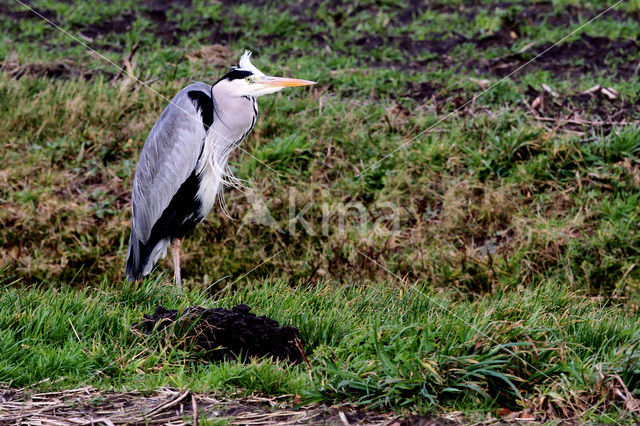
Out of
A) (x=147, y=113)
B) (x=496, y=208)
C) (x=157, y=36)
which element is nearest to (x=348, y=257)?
(x=496, y=208)

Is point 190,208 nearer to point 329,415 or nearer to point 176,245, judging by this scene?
point 176,245

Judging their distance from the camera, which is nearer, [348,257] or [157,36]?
[348,257]

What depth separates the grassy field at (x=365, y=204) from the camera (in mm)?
3180

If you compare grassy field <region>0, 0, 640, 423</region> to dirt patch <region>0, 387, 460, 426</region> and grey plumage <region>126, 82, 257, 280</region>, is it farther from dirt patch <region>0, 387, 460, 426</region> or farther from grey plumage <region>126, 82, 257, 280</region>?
grey plumage <region>126, 82, 257, 280</region>

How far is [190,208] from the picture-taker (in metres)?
4.73

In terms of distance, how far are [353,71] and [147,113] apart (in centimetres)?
209

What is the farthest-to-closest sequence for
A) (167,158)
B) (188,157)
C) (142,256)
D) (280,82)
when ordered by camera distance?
(142,256) < (167,158) < (188,157) < (280,82)

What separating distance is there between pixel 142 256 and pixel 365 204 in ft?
6.57

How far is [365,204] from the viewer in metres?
6.20

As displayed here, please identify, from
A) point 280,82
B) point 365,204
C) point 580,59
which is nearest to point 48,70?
point 365,204

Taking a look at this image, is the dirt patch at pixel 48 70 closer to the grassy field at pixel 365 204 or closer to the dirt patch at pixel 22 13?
the grassy field at pixel 365 204

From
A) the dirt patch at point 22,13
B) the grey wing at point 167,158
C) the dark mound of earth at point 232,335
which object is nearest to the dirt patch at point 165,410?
the dark mound of earth at point 232,335

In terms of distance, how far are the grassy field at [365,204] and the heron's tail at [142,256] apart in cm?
10

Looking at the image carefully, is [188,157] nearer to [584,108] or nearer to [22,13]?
[584,108]
